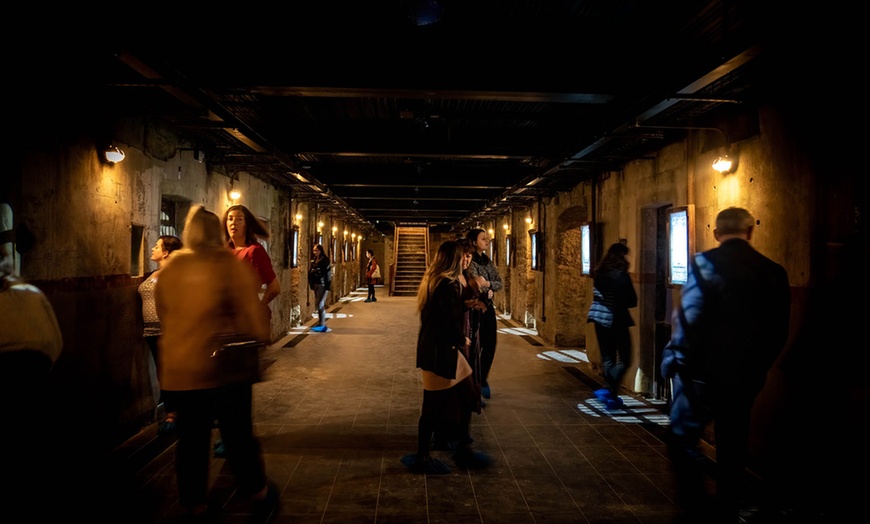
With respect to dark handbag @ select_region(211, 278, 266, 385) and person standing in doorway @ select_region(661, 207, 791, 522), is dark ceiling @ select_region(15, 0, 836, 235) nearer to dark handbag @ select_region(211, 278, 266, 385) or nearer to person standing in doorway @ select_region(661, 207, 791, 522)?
person standing in doorway @ select_region(661, 207, 791, 522)

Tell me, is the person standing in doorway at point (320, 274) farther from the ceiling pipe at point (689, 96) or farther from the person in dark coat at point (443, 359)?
the person in dark coat at point (443, 359)

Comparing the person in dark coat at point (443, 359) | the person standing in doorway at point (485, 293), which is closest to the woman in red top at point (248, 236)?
the person in dark coat at point (443, 359)

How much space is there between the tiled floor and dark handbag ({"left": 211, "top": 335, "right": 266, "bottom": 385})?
1.04 meters

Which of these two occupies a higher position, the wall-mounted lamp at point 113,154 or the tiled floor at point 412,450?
the wall-mounted lamp at point 113,154

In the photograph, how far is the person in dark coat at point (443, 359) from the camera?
391cm

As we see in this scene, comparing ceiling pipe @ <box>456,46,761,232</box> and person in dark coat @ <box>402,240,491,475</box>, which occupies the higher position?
ceiling pipe @ <box>456,46,761,232</box>

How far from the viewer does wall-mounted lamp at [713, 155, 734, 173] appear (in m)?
4.66

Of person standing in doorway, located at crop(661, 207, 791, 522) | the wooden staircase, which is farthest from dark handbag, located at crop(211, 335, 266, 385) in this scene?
the wooden staircase

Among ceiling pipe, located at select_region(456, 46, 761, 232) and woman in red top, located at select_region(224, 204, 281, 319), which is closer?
ceiling pipe, located at select_region(456, 46, 761, 232)

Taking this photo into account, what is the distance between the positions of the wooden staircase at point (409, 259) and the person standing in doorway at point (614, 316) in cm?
1619

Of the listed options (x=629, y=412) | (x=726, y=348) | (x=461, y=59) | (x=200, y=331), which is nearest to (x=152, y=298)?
(x=200, y=331)

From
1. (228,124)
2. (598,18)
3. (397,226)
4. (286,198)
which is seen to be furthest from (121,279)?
(397,226)

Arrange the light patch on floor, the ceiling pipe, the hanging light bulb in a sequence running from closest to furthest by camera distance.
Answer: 1. the ceiling pipe
2. the light patch on floor
3. the hanging light bulb

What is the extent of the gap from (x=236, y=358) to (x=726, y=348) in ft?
9.63
